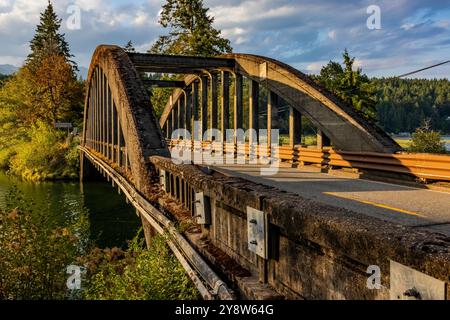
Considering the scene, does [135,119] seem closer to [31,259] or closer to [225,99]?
[31,259]

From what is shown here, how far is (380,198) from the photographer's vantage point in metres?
9.20

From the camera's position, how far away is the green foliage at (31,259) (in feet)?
22.7

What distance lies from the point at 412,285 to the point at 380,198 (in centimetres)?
698

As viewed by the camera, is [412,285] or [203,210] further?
[203,210]

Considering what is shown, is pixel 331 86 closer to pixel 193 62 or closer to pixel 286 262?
pixel 193 62

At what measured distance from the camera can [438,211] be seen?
7609 mm

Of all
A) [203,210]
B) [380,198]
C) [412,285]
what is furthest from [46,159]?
[412,285]

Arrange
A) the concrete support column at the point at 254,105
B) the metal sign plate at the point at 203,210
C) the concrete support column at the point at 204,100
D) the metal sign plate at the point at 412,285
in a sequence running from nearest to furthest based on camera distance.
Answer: the metal sign plate at the point at 412,285 < the metal sign plate at the point at 203,210 < the concrete support column at the point at 254,105 < the concrete support column at the point at 204,100

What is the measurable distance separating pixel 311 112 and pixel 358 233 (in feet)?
41.9

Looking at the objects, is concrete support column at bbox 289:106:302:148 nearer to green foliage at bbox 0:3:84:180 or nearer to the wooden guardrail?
the wooden guardrail

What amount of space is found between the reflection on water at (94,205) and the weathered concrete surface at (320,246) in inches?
251

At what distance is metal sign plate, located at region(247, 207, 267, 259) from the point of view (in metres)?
4.44

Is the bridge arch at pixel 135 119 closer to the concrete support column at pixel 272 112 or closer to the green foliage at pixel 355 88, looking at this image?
the concrete support column at pixel 272 112

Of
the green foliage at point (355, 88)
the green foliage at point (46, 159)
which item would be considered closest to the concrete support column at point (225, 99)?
the green foliage at point (46, 159)
